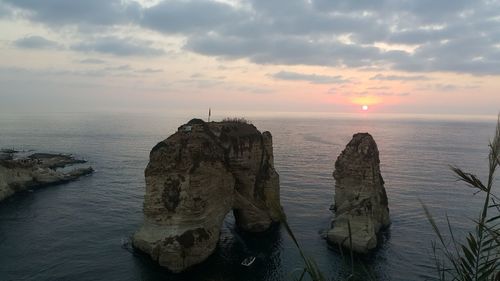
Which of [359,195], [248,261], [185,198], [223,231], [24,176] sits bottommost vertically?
[248,261]

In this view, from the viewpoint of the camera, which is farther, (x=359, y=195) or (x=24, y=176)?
(x=24, y=176)

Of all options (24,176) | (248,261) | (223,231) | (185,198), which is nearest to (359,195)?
(248,261)

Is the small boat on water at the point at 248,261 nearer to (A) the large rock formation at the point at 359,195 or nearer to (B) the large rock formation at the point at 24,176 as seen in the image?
(A) the large rock formation at the point at 359,195

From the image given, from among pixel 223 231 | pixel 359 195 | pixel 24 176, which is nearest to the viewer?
pixel 359 195

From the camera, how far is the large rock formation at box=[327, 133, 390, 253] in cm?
4466

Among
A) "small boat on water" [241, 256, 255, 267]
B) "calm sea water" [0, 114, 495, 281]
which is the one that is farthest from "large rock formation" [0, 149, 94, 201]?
"small boat on water" [241, 256, 255, 267]

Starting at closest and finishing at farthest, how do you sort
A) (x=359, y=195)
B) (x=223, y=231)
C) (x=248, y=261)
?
1. (x=248, y=261)
2. (x=359, y=195)
3. (x=223, y=231)

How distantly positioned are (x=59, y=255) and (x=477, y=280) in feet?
140

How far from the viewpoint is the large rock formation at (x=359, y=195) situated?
44.7 meters

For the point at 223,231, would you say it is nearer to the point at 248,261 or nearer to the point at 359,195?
the point at 248,261

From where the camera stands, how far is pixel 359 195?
47.5 m

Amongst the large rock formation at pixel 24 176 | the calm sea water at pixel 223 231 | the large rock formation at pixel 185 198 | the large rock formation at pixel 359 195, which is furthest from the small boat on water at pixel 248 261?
the large rock formation at pixel 24 176

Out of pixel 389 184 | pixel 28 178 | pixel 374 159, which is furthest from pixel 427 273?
pixel 28 178

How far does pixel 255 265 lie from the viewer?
130ft
